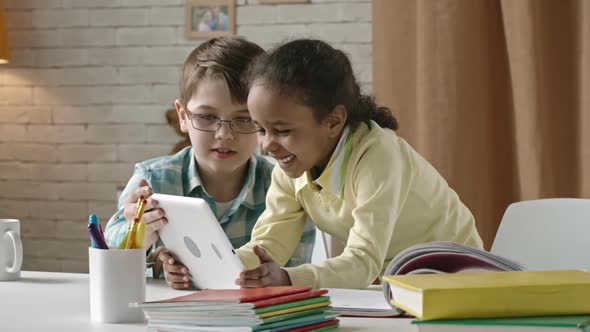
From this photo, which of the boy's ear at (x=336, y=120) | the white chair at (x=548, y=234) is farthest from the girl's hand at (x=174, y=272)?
the white chair at (x=548, y=234)

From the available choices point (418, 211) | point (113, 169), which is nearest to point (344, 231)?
point (418, 211)

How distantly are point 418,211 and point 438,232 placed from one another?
0.21ft

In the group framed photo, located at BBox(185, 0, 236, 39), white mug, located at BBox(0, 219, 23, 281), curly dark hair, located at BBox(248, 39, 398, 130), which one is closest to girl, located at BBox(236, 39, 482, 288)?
curly dark hair, located at BBox(248, 39, 398, 130)

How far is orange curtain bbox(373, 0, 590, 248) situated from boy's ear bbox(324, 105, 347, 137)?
958 millimetres

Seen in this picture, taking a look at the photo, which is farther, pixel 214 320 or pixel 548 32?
pixel 548 32

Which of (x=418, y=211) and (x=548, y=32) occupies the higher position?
(x=548, y=32)

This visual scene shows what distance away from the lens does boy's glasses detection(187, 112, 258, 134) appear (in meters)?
1.76

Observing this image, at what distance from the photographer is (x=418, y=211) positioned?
166 centimetres

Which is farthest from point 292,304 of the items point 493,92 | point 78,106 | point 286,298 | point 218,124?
point 78,106

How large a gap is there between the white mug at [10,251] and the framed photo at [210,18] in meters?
1.86

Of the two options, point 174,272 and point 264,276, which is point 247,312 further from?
point 174,272

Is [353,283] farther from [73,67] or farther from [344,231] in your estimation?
[73,67]

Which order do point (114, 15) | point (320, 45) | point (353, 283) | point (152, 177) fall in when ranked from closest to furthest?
point (353, 283) → point (320, 45) → point (152, 177) → point (114, 15)

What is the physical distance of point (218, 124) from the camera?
5.76 feet
